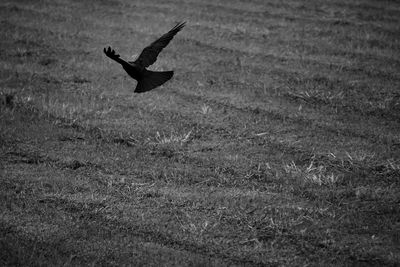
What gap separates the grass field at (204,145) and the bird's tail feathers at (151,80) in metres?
0.94

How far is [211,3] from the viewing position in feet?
41.9

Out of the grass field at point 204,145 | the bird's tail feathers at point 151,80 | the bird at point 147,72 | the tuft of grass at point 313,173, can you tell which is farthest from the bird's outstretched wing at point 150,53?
the tuft of grass at point 313,173

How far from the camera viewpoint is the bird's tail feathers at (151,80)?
208 inches

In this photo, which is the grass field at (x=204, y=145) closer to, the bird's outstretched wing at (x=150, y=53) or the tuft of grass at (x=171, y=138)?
the tuft of grass at (x=171, y=138)

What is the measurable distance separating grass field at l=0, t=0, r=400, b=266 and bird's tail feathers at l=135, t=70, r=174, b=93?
3.09ft

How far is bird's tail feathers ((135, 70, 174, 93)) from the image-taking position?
529 centimetres

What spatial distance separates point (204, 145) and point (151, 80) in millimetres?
1401

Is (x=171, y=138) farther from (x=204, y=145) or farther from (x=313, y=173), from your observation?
(x=313, y=173)

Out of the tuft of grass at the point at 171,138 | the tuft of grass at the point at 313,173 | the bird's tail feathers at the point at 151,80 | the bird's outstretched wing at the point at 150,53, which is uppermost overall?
the bird's outstretched wing at the point at 150,53

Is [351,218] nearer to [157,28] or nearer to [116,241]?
[116,241]

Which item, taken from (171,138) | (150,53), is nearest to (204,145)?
(171,138)

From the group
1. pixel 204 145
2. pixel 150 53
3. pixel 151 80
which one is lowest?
pixel 204 145

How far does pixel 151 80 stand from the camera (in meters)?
5.34

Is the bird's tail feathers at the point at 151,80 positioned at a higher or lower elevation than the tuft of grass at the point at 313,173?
higher
